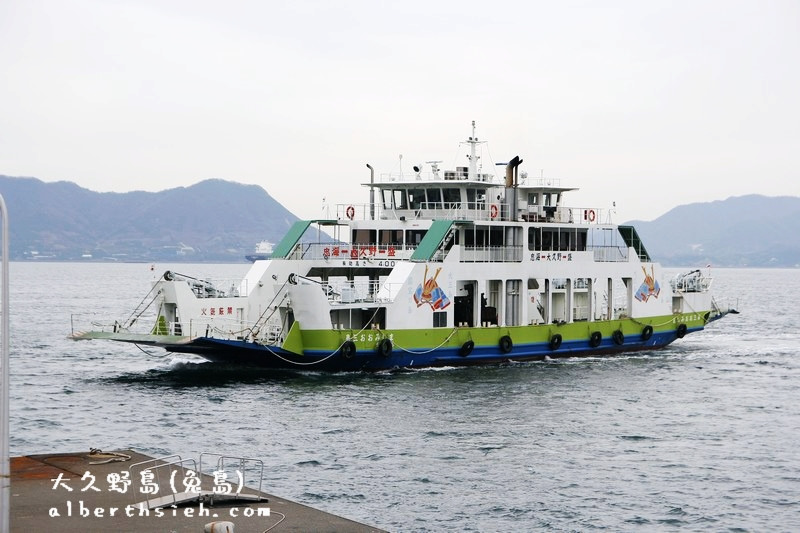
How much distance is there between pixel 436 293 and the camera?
118 ft

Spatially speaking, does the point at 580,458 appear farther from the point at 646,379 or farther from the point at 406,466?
the point at 646,379

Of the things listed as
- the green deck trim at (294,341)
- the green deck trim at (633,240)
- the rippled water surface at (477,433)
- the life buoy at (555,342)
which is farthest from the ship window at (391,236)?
the green deck trim at (633,240)

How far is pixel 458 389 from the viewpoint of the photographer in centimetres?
3272

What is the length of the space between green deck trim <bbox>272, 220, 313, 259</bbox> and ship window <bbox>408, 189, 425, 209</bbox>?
394 cm

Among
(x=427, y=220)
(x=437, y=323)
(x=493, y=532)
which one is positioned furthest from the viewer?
→ (x=427, y=220)

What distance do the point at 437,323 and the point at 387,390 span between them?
4.92 metres

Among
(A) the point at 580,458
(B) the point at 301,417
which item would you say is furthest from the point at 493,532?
(B) the point at 301,417

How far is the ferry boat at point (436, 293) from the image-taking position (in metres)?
33.5

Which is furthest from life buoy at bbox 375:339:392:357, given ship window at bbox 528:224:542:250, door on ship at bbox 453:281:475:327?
ship window at bbox 528:224:542:250

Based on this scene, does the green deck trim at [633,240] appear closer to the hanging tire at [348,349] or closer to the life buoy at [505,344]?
the life buoy at [505,344]

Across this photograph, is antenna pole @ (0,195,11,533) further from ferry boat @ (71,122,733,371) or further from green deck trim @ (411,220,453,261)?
green deck trim @ (411,220,453,261)

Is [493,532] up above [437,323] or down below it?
below

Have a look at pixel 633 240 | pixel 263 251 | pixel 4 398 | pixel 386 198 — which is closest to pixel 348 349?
pixel 386 198

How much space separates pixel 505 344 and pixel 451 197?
6.09m
